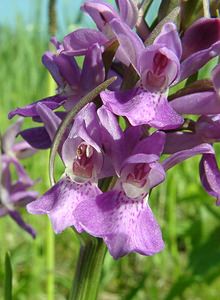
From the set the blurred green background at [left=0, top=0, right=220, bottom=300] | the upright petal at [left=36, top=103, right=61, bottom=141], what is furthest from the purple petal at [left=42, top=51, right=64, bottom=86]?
the blurred green background at [left=0, top=0, right=220, bottom=300]

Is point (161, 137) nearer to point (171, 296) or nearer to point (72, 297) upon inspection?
point (72, 297)

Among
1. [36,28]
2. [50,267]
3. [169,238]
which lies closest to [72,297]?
[50,267]

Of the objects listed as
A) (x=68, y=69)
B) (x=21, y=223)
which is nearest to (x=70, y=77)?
(x=68, y=69)

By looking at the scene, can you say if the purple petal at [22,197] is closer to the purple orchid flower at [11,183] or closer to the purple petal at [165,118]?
the purple orchid flower at [11,183]

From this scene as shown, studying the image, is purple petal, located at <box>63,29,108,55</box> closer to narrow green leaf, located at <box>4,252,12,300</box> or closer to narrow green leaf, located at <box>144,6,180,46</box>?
narrow green leaf, located at <box>144,6,180,46</box>

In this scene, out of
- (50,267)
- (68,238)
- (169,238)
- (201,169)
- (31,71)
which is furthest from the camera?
(31,71)

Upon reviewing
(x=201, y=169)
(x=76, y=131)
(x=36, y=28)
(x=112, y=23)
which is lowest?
(x=36, y=28)

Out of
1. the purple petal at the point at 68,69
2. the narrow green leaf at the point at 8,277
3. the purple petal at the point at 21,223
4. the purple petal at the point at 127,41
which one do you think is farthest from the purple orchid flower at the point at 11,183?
the purple petal at the point at 127,41
